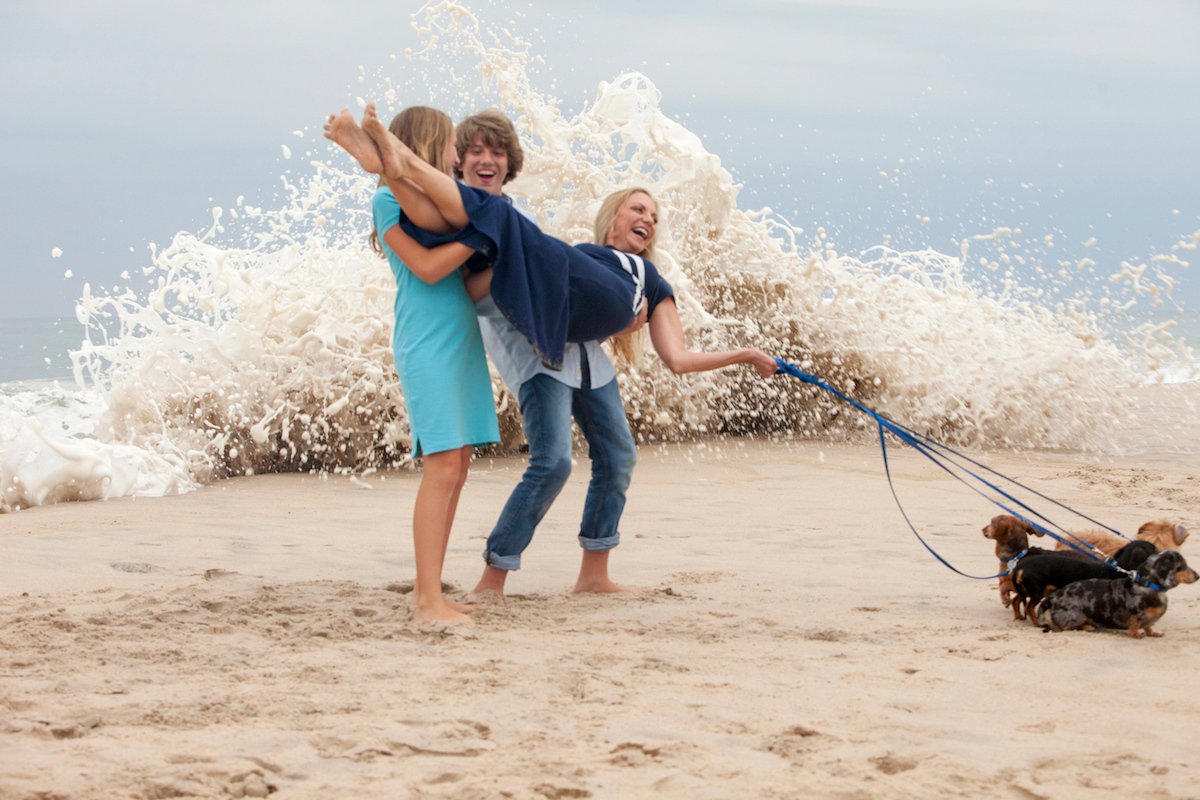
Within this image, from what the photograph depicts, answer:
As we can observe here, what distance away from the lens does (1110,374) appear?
29.3ft

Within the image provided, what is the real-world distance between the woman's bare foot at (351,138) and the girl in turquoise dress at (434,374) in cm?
30

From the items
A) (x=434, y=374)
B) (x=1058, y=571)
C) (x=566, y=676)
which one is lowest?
(x=566, y=676)

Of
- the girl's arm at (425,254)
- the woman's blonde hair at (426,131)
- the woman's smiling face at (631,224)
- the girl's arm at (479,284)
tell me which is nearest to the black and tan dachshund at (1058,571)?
the woman's smiling face at (631,224)

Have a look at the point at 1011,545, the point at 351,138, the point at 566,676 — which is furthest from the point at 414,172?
the point at 1011,545

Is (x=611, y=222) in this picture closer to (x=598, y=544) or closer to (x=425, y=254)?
(x=425, y=254)

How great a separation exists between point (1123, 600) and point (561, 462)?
1.71 metres

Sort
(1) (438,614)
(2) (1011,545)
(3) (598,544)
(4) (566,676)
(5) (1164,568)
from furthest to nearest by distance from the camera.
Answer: (3) (598,544) < (2) (1011,545) < (1) (438,614) < (5) (1164,568) < (4) (566,676)

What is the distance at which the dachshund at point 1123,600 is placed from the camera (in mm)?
3363

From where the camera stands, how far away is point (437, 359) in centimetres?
364

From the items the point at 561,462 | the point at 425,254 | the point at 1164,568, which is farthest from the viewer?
the point at 561,462

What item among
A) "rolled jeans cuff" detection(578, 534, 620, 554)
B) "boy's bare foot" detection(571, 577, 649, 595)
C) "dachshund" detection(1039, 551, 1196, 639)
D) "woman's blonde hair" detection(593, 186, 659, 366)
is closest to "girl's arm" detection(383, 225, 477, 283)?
"woman's blonde hair" detection(593, 186, 659, 366)

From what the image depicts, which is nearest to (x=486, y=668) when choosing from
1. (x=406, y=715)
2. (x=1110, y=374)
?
(x=406, y=715)

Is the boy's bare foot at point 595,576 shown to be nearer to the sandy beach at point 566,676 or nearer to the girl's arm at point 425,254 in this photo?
the sandy beach at point 566,676

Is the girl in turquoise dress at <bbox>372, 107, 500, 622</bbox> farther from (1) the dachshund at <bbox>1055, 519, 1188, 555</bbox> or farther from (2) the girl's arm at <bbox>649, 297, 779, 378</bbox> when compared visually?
(1) the dachshund at <bbox>1055, 519, 1188, 555</bbox>
